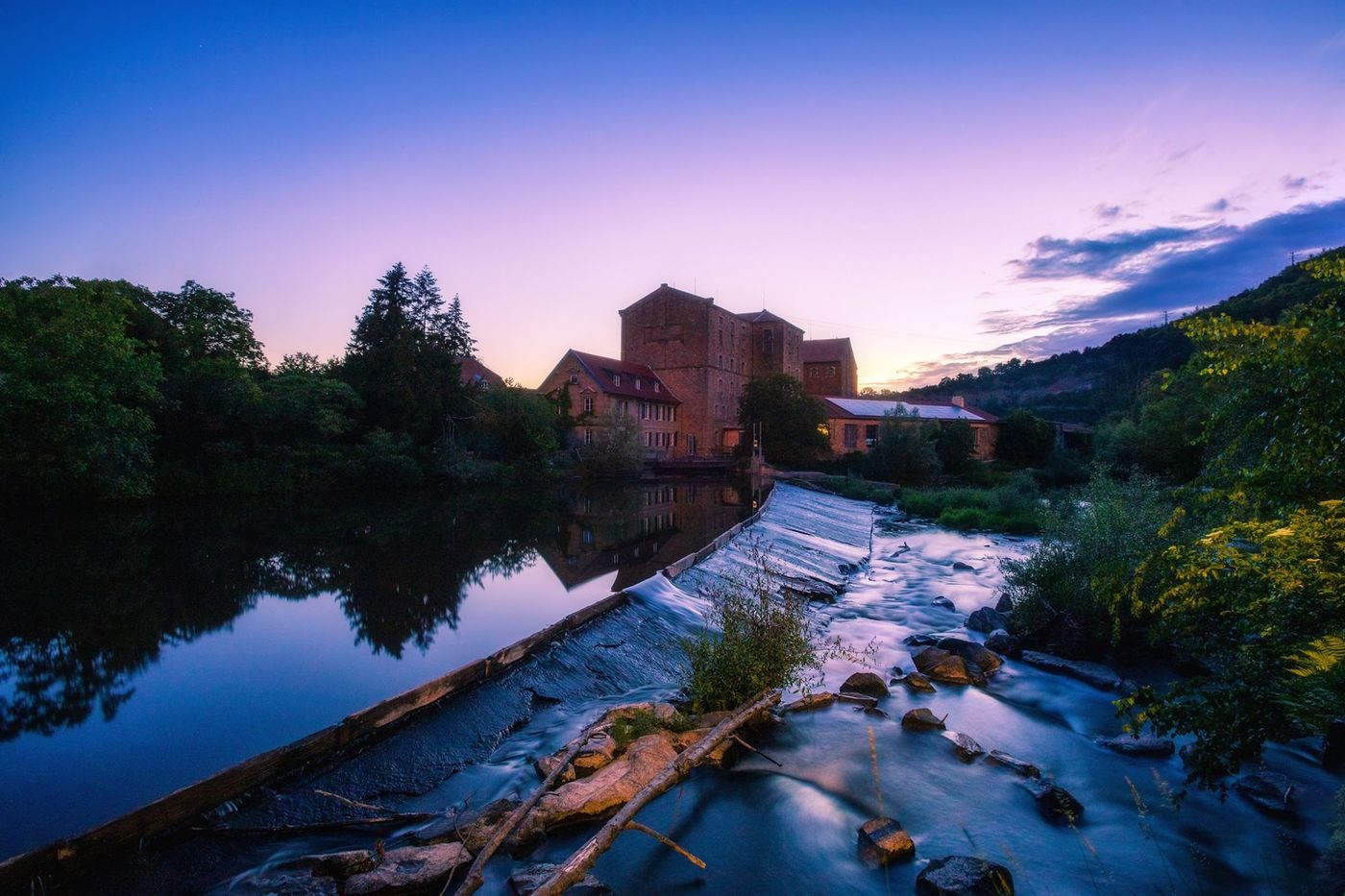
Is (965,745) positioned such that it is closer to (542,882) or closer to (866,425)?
(542,882)

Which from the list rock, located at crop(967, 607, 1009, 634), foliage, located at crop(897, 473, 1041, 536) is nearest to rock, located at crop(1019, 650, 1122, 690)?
rock, located at crop(967, 607, 1009, 634)

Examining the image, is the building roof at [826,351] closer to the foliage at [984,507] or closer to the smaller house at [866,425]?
the smaller house at [866,425]

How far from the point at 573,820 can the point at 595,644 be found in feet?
13.6

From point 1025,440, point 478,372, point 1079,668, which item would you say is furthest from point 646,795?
point 478,372

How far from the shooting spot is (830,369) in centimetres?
6638

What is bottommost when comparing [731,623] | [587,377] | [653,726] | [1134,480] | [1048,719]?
[1048,719]

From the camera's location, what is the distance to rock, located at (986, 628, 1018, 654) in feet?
32.5

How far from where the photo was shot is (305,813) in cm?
514

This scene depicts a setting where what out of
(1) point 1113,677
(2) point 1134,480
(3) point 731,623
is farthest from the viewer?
(2) point 1134,480

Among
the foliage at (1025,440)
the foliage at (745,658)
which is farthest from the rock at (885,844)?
the foliage at (1025,440)

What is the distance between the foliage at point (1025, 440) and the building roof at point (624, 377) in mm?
25698

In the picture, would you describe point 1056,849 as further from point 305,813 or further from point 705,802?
point 305,813

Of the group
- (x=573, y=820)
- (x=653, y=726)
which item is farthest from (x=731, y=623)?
(x=573, y=820)

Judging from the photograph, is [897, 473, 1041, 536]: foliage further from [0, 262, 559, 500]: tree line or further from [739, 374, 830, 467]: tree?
[0, 262, 559, 500]: tree line
